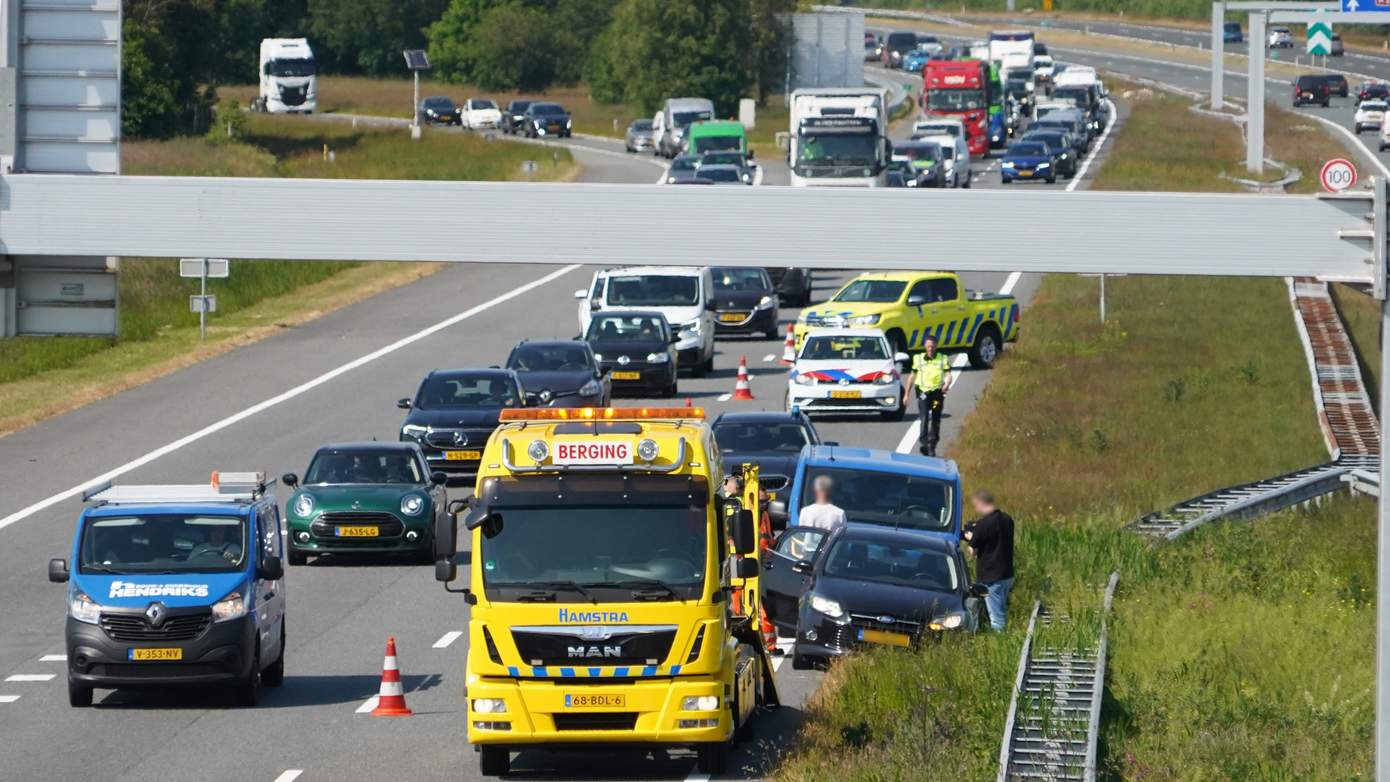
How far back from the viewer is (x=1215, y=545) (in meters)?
27.6

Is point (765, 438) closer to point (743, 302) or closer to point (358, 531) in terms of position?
point (358, 531)

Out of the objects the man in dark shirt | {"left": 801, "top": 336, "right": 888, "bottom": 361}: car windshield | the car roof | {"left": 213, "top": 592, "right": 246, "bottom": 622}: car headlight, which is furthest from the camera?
{"left": 801, "top": 336, "right": 888, "bottom": 361}: car windshield

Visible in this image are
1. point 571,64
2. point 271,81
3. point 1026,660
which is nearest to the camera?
point 1026,660

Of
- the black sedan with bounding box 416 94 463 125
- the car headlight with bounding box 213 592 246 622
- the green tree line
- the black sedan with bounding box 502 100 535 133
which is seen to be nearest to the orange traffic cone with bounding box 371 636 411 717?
the car headlight with bounding box 213 592 246 622

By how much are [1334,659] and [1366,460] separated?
15559 millimetres

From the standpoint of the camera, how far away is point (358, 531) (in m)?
27.8

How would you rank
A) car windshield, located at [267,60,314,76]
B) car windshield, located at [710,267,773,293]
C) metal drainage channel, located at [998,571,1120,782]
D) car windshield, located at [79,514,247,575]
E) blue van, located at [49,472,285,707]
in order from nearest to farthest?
metal drainage channel, located at [998,571,1120,782] → blue van, located at [49,472,285,707] → car windshield, located at [79,514,247,575] → car windshield, located at [710,267,773,293] → car windshield, located at [267,60,314,76]

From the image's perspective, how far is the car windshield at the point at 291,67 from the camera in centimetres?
10819

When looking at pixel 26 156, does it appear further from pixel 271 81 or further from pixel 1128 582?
pixel 271 81

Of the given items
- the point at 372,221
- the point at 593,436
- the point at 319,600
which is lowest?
the point at 319,600

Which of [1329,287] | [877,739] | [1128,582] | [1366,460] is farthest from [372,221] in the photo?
[1329,287]

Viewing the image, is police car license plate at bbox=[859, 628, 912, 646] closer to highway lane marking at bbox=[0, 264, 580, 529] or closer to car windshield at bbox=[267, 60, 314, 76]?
highway lane marking at bbox=[0, 264, 580, 529]

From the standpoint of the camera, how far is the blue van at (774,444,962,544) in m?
24.9

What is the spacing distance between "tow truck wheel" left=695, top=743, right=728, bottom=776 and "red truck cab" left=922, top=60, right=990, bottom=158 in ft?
235
